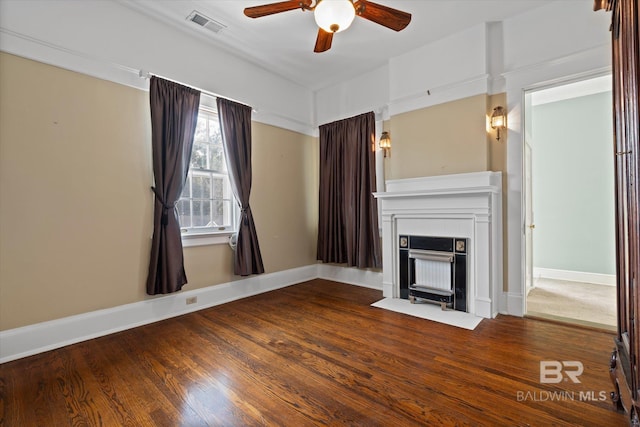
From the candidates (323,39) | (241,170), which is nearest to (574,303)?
(323,39)

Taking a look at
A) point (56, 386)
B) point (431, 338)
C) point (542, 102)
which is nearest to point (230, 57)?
point (56, 386)

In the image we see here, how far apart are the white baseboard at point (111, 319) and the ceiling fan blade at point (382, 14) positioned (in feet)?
11.0

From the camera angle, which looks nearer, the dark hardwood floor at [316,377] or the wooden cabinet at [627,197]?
the wooden cabinet at [627,197]

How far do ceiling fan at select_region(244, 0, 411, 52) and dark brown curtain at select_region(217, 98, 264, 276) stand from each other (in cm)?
164

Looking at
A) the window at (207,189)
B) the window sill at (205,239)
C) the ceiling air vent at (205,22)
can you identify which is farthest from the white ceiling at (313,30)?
the window sill at (205,239)

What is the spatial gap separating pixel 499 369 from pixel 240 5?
4.00 metres

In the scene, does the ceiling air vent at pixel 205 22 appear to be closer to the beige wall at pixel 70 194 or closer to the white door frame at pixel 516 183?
the beige wall at pixel 70 194

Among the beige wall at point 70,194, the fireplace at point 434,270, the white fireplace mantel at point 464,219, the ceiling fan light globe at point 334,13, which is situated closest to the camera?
the ceiling fan light globe at point 334,13

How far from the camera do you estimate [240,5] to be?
119 inches

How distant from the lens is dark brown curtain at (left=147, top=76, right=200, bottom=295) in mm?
3088

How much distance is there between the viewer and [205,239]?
3643mm

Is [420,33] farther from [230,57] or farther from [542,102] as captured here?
[542,102]

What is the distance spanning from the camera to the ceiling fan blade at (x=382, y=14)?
2.25 meters

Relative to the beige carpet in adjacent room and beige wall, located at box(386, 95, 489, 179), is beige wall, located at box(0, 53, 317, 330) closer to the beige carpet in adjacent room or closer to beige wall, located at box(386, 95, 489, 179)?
beige wall, located at box(386, 95, 489, 179)
